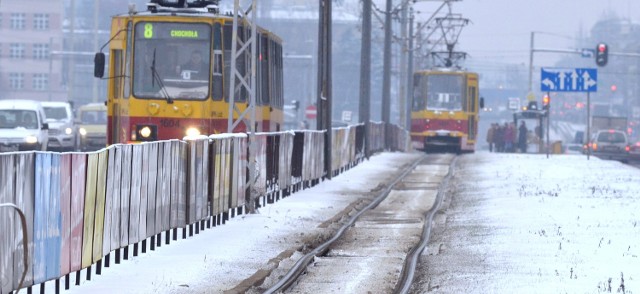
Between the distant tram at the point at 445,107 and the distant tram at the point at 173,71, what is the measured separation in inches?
1207

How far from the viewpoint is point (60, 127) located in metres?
46.7

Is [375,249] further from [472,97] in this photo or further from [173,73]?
[472,97]

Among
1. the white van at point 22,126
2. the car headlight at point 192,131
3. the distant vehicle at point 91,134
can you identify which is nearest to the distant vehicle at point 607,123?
the distant vehicle at point 91,134

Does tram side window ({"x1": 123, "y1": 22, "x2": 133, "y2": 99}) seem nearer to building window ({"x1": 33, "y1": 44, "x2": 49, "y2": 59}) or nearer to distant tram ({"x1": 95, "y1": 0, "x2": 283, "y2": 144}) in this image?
distant tram ({"x1": 95, "y1": 0, "x2": 283, "y2": 144})

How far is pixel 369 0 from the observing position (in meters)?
45.9

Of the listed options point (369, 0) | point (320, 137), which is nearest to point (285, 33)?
point (369, 0)

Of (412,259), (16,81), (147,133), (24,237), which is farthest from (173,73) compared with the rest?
(16,81)

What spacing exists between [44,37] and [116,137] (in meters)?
100

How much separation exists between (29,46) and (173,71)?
10171cm

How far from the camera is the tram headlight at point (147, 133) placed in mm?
26750

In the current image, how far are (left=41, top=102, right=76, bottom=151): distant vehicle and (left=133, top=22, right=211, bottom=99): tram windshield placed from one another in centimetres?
1972

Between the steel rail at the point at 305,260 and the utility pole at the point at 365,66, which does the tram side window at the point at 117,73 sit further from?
the utility pole at the point at 365,66

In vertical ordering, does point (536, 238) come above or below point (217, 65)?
below

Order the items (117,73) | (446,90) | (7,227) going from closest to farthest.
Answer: (7,227) → (117,73) → (446,90)
